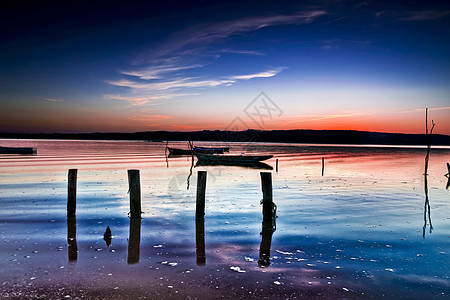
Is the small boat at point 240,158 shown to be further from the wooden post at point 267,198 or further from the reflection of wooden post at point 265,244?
the reflection of wooden post at point 265,244

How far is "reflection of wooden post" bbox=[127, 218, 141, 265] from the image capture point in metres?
8.38

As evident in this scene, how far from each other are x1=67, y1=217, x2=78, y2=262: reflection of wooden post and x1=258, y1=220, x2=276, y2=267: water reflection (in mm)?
4334

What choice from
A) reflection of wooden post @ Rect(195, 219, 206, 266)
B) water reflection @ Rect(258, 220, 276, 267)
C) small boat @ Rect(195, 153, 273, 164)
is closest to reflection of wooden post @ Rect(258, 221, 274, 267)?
water reflection @ Rect(258, 220, 276, 267)

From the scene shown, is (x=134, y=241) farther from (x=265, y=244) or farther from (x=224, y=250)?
(x=265, y=244)

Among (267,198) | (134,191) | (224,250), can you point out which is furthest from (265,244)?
(134,191)

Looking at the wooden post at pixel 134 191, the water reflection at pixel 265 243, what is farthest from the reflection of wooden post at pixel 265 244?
the wooden post at pixel 134 191

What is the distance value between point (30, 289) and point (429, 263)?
28.2 feet

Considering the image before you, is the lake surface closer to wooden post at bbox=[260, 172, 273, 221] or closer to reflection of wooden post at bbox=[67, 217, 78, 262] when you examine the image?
reflection of wooden post at bbox=[67, 217, 78, 262]

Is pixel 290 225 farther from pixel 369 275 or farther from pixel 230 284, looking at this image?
pixel 230 284

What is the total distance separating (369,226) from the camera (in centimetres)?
1216

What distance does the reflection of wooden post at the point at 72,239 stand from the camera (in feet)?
27.8

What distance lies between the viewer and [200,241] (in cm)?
1005

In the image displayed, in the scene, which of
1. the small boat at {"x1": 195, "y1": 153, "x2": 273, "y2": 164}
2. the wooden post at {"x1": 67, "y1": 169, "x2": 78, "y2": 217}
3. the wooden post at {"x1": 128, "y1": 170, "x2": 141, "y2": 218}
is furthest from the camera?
the small boat at {"x1": 195, "y1": 153, "x2": 273, "y2": 164}

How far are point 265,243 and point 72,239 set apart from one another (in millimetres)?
5377
